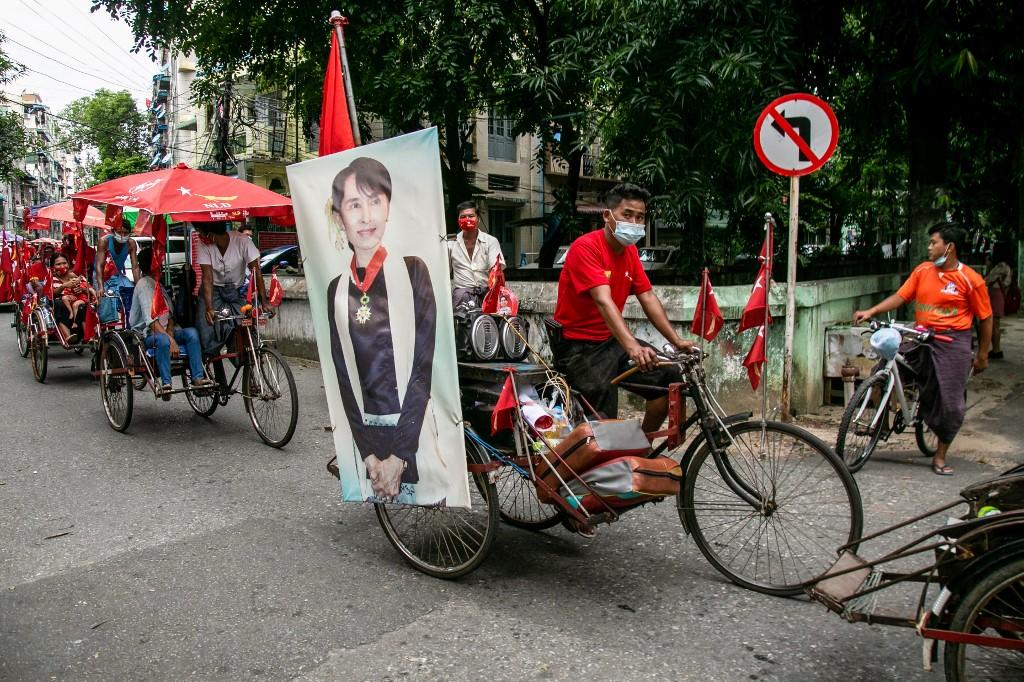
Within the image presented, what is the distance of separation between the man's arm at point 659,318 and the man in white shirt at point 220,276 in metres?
4.10

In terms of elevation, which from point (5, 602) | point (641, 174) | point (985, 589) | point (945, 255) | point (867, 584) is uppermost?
point (641, 174)

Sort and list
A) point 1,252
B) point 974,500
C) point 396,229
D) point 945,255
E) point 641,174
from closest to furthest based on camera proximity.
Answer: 1. point 974,500
2. point 396,229
3. point 945,255
4. point 641,174
5. point 1,252

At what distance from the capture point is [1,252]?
13547 mm

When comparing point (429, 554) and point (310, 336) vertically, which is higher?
point (310, 336)

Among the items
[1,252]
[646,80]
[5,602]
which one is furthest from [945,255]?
[1,252]

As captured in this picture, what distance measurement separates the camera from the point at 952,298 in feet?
19.0

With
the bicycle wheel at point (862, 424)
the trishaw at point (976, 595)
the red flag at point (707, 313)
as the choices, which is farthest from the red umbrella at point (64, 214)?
the trishaw at point (976, 595)

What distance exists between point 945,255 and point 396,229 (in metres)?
4.38

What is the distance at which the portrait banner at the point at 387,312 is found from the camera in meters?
3.45

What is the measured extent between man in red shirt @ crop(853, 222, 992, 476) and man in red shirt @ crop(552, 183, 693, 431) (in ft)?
8.10

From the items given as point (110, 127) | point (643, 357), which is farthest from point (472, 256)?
point (110, 127)

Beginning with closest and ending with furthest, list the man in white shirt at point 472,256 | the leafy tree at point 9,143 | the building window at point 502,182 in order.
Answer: the man in white shirt at point 472,256 → the leafy tree at point 9,143 → the building window at point 502,182

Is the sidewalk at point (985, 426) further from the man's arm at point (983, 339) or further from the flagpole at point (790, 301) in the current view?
the man's arm at point (983, 339)

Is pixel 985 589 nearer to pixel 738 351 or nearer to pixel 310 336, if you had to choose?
pixel 738 351
